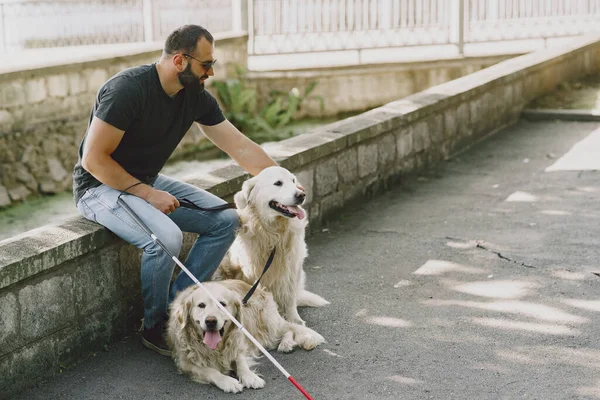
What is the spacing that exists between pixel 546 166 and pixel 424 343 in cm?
520

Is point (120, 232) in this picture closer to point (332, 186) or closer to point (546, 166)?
point (332, 186)

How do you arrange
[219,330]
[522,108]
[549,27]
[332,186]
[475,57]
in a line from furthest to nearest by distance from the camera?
[549,27], [475,57], [522,108], [332,186], [219,330]

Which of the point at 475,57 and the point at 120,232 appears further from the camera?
the point at 475,57

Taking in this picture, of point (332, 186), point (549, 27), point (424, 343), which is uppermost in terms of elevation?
point (549, 27)

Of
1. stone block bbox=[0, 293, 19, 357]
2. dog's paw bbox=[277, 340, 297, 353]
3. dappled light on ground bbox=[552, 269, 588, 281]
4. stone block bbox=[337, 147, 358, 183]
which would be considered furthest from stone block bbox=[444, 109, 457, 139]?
stone block bbox=[0, 293, 19, 357]

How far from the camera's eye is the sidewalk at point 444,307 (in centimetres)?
492

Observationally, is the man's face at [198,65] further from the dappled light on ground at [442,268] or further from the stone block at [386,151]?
the stone block at [386,151]

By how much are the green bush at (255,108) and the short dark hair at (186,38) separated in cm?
1130

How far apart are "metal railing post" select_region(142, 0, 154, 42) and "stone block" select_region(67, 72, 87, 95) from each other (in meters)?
4.64

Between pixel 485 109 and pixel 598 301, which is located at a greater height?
pixel 485 109

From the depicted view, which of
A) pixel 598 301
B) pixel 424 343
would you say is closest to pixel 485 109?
pixel 598 301

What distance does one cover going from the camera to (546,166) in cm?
1012

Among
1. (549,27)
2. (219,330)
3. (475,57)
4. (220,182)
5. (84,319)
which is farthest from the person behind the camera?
(549,27)

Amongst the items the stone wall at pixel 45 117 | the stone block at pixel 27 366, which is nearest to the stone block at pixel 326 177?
the stone block at pixel 27 366
